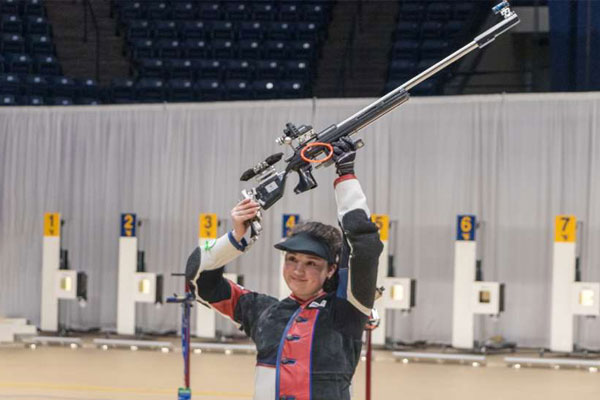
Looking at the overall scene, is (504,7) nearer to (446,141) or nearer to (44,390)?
(44,390)

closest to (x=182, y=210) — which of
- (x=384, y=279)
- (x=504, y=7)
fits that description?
(x=384, y=279)

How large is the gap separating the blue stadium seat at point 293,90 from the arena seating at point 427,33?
1.14 metres

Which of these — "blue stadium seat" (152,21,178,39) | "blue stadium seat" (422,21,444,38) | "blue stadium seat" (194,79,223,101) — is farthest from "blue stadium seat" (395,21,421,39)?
"blue stadium seat" (152,21,178,39)

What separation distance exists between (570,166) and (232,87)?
181 inches

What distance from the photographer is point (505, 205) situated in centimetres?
1034

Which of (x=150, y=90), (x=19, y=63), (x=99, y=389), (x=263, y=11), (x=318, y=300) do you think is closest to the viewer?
(x=318, y=300)

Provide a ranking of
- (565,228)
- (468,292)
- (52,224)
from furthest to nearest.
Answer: (52,224) < (468,292) < (565,228)

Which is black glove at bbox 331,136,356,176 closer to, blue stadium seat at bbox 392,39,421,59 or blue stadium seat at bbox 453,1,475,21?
blue stadium seat at bbox 453,1,475,21

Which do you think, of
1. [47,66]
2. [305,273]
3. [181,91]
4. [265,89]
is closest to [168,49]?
[181,91]

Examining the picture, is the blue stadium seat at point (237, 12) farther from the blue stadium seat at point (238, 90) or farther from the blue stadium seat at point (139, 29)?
the blue stadium seat at point (238, 90)

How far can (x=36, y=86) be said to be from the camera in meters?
12.8

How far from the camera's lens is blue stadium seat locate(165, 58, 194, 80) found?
513 inches

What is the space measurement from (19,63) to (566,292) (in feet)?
25.5

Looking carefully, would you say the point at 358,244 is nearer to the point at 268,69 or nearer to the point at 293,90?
the point at 293,90
